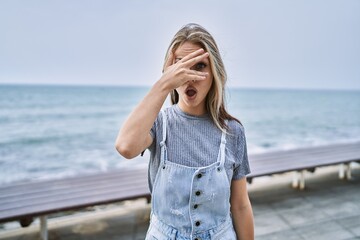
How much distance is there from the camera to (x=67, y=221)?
3.71 metres

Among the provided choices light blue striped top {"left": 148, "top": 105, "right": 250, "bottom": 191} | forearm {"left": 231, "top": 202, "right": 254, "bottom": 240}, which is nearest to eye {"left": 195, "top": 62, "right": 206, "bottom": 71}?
light blue striped top {"left": 148, "top": 105, "right": 250, "bottom": 191}

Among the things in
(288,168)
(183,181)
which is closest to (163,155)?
(183,181)

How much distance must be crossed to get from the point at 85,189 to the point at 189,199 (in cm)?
267

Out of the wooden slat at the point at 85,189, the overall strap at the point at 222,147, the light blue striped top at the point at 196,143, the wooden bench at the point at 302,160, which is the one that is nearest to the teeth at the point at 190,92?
the light blue striped top at the point at 196,143

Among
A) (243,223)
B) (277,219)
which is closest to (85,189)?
(277,219)

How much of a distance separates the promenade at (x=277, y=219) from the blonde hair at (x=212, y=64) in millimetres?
2524

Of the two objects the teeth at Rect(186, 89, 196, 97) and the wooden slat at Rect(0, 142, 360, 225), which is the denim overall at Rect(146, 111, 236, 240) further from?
the wooden slat at Rect(0, 142, 360, 225)

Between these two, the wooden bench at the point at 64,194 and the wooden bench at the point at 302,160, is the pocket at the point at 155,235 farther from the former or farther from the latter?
the wooden bench at the point at 302,160

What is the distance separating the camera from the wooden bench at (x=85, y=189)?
2.97 metres

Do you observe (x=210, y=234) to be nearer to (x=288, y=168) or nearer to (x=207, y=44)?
(x=207, y=44)

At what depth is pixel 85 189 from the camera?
3.46 metres

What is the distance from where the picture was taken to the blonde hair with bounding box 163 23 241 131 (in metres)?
1.13

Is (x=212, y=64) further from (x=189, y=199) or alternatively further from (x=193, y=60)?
(x=189, y=199)

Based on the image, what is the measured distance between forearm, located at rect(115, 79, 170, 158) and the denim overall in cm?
15
